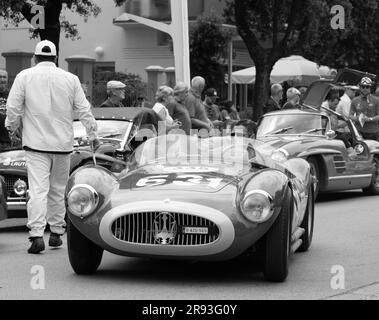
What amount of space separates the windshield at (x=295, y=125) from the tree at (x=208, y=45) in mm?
17772

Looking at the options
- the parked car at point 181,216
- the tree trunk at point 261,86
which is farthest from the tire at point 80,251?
the tree trunk at point 261,86

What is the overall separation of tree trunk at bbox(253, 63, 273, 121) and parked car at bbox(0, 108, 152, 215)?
45.8 feet

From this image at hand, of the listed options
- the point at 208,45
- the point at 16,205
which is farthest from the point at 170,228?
the point at 208,45

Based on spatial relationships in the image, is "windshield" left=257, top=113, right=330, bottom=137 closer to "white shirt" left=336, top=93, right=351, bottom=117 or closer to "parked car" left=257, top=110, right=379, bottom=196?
"parked car" left=257, top=110, right=379, bottom=196

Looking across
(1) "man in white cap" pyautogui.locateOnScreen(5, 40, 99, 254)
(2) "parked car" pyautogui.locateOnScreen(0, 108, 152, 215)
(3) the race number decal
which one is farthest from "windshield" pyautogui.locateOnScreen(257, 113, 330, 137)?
(3) the race number decal

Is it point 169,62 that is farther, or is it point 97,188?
point 169,62

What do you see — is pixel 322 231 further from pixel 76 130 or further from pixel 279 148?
pixel 76 130

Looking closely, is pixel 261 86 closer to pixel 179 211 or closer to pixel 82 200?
pixel 82 200

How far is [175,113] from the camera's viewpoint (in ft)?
42.5

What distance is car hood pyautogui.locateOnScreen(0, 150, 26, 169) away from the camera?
392 inches

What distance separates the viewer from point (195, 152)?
26.0ft
